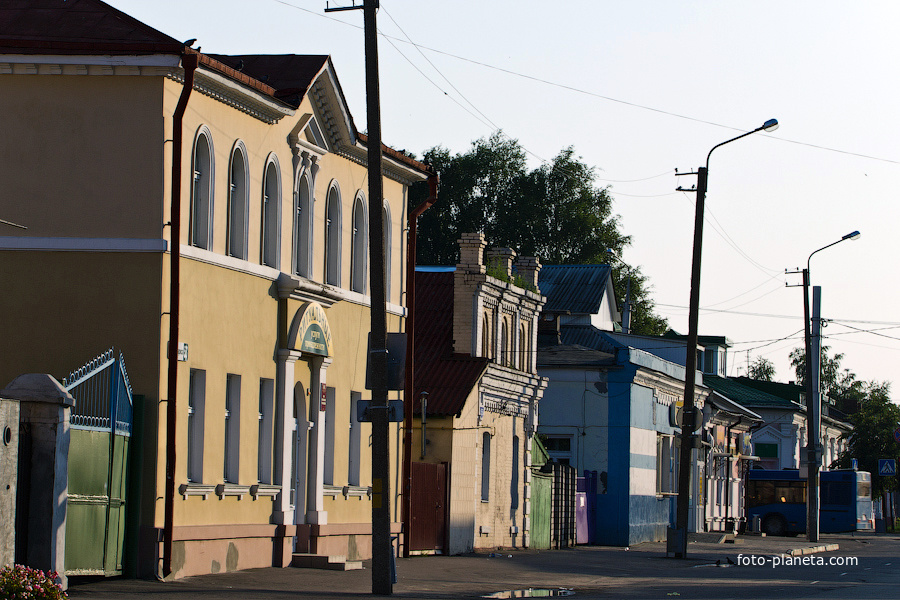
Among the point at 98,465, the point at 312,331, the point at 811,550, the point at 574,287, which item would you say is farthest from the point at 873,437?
the point at 98,465

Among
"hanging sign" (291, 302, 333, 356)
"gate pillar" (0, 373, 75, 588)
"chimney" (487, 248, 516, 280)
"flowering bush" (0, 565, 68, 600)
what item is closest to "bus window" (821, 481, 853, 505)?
"chimney" (487, 248, 516, 280)

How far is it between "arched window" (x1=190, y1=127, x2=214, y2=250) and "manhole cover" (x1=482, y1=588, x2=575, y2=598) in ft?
21.2

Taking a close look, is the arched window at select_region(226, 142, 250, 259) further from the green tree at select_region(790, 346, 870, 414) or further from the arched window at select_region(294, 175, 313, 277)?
the green tree at select_region(790, 346, 870, 414)

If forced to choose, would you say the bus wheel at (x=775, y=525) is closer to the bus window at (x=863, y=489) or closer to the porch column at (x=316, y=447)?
the bus window at (x=863, y=489)

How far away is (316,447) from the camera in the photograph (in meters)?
24.0

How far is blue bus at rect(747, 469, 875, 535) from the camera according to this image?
187 ft

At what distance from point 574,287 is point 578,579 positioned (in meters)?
31.6

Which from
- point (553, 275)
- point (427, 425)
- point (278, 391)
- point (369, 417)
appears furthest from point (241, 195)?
point (553, 275)

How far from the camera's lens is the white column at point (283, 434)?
22234mm

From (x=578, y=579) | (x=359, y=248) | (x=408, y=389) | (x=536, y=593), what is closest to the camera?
(x=536, y=593)

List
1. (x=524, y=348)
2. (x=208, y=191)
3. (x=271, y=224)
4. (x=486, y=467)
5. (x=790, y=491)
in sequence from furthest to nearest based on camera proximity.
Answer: (x=790, y=491) < (x=524, y=348) < (x=486, y=467) < (x=271, y=224) < (x=208, y=191)

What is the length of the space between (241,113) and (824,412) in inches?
2894

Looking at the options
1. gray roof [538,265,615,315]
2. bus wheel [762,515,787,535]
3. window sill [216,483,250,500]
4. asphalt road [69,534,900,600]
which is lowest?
bus wheel [762,515,787,535]

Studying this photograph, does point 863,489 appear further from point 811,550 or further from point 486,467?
point 486,467
